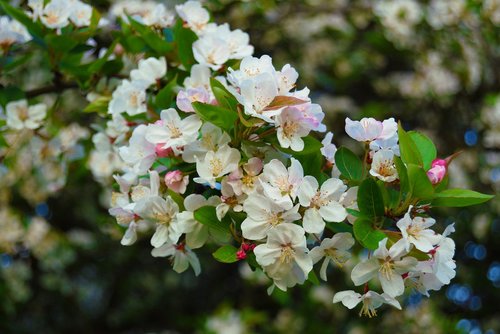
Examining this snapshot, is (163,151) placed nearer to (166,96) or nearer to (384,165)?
(166,96)

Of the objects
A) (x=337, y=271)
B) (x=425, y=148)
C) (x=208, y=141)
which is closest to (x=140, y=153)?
(x=208, y=141)

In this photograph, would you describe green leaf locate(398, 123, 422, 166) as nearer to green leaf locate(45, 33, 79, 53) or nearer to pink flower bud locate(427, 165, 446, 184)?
pink flower bud locate(427, 165, 446, 184)

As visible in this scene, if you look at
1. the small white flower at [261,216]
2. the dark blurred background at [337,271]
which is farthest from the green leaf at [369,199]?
the dark blurred background at [337,271]

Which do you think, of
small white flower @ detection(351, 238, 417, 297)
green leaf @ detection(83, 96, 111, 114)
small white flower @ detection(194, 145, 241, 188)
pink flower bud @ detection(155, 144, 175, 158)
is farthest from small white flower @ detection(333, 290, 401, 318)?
green leaf @ detection(83, 96, 111, 114)

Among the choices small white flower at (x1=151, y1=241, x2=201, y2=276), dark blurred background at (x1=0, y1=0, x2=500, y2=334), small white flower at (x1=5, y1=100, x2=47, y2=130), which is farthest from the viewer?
dark blurred background at (x1=0, y1=0, x2=500, y2=334)

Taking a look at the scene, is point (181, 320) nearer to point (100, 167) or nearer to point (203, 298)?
point (203, 298)

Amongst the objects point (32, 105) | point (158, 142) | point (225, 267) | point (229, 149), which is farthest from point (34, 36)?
point (225, 267)
